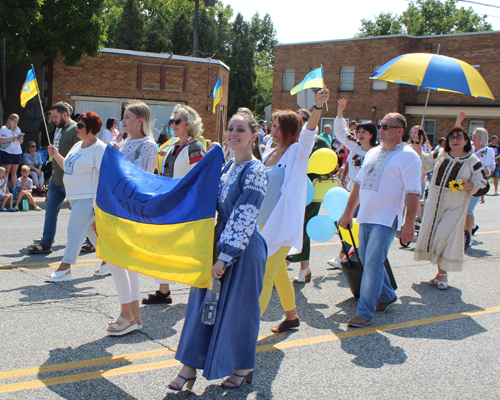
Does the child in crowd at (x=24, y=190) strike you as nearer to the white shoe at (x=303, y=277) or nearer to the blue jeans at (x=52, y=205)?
the blue jeans at (x=52, y=205)

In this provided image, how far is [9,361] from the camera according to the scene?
3867 millimetres

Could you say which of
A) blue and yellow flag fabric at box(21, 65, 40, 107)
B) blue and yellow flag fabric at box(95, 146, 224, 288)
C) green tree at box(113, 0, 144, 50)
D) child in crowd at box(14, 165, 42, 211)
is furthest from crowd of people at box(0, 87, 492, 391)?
green tree at box(113, 0, 144, 50)

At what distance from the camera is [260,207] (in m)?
4.30

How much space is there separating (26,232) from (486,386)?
24.7ft

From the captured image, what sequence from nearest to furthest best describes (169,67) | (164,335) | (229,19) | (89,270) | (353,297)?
(164,335) → (353,297) → (89,270) → (169,67) → (229,19)

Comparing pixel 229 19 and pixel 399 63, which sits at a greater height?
pixel 229 19

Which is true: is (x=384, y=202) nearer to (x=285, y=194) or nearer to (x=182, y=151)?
(x=285, y=194)

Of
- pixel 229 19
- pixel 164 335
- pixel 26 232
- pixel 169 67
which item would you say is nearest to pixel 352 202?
pixel 164 335

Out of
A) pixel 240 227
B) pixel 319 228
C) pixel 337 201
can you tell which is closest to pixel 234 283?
pixel 240 227

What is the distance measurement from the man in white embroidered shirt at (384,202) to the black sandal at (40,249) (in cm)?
455

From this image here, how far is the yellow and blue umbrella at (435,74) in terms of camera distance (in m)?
5.82

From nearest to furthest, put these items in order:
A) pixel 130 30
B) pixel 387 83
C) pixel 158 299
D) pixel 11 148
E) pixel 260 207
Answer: pixel 260 207
pixel 158 299
pixel 11 148
pixel 387 83
pixel 130 30

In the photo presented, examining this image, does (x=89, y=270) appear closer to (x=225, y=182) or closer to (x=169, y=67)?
(x=225, y=182)

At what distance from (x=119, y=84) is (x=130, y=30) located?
2707 centimetres
